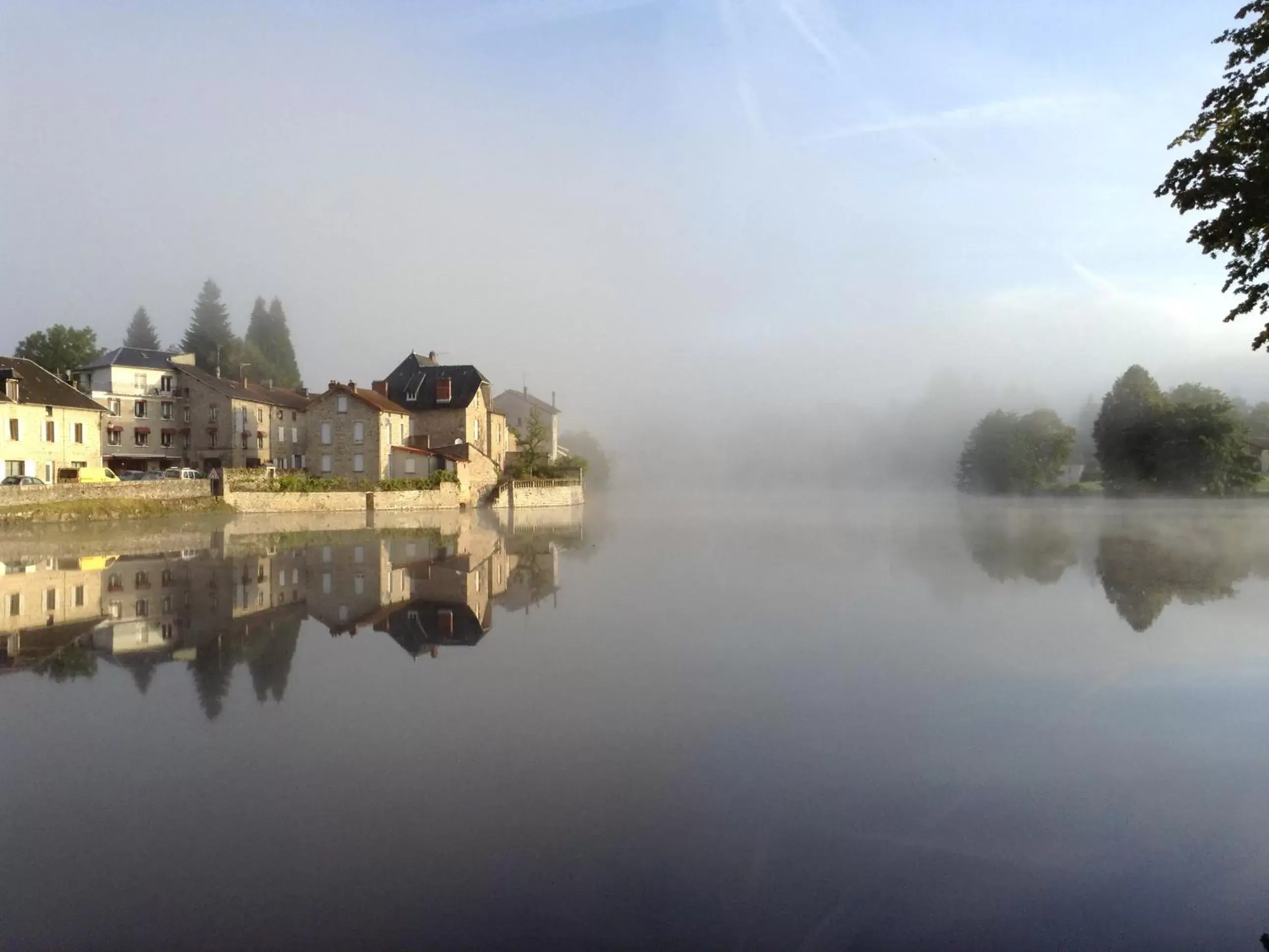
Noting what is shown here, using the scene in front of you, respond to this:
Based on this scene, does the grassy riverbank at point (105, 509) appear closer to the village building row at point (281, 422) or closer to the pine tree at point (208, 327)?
the village building row at point (281, 422)

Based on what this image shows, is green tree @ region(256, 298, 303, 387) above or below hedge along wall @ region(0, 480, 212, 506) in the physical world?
above

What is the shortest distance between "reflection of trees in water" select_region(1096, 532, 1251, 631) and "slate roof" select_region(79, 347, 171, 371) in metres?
63.4

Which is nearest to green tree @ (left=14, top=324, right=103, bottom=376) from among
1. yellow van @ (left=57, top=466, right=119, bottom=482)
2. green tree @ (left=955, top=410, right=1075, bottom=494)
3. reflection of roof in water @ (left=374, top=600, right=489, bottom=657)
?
yellow van @ (left=57, top=466, right=119, bottom=482)

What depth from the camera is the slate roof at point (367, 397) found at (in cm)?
5762

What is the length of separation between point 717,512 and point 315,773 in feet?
188

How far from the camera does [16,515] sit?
3666 cm

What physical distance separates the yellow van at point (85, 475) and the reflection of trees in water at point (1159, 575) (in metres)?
48.9

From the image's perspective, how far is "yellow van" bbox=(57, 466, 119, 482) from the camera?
4812 centimetres

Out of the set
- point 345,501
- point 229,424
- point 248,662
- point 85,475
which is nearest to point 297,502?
point 345,501

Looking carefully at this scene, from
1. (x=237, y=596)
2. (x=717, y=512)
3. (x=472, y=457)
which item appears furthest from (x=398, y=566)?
(x=717, y=512)

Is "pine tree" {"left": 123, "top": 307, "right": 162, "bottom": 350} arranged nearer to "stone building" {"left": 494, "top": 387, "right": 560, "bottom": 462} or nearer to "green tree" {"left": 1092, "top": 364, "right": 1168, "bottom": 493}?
"stone building" {"left": 494, "top": 387, "right": 560, "bottom": 462}

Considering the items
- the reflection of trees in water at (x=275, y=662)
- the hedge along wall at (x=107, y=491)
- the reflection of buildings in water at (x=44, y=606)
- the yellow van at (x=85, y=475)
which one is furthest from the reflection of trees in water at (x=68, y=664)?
the yellow van at (x=85, y=475)

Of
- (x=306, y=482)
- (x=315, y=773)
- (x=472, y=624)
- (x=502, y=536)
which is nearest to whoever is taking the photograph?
(x=315, y=773)

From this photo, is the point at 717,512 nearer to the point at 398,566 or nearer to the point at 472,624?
the point at 398,566
